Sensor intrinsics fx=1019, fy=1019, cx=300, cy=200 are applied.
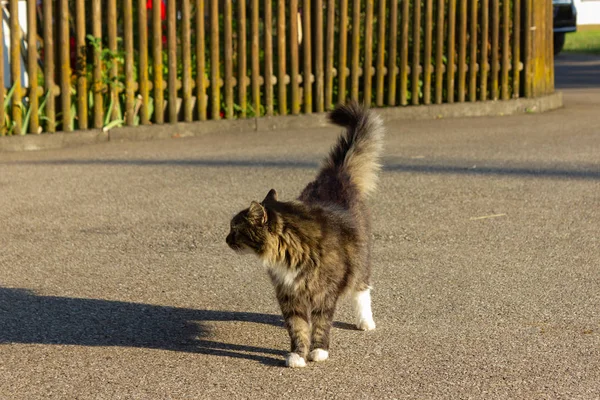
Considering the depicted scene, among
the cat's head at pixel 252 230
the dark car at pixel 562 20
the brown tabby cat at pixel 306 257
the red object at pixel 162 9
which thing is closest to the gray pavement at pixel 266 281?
the brown tabby cat at pixel 306 257

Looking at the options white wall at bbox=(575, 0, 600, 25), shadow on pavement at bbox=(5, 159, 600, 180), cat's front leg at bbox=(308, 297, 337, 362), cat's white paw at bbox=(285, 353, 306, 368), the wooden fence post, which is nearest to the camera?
cat's white paw at bbox=(285, 353, 306, 368)

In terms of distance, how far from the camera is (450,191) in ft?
26.7

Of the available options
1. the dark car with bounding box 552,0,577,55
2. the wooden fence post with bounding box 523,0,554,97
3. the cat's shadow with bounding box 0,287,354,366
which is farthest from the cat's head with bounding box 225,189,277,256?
the dark car with bounding box 552,0,577,55

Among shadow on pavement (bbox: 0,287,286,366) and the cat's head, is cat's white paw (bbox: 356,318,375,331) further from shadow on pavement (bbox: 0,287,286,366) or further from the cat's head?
the cat's head

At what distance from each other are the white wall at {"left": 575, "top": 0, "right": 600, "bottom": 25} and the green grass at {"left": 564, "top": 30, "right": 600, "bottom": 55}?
256 inches

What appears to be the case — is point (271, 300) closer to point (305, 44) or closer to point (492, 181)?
point (492, 181)

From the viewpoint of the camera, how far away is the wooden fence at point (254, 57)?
1039 cm

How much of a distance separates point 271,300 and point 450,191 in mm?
3096

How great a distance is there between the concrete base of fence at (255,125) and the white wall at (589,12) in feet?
98.6

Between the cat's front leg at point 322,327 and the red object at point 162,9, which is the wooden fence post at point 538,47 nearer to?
the red object at point 162,9

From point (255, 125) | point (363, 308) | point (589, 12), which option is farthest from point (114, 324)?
point (589, 12)

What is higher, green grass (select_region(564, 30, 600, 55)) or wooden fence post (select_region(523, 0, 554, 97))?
green grass (select_region(564, 30, 600, 55))

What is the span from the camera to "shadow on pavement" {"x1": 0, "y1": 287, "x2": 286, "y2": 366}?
4.70 meters

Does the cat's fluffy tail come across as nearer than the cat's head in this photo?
No
